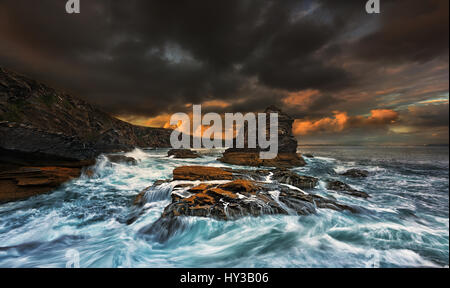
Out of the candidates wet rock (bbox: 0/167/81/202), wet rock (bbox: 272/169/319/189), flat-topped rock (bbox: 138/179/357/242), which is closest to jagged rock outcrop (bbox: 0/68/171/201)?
wet rock (bbox: 0/167/81/202)

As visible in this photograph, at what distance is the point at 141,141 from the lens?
12100 cm

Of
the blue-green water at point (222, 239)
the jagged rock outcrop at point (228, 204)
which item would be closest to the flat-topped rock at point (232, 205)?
the jagged rock outcrop at point (228, 204)

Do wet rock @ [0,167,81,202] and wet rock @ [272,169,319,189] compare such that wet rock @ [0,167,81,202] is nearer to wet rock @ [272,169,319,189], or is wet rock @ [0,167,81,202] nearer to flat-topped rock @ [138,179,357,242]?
flat-topped rock @ [138,179,357,242]

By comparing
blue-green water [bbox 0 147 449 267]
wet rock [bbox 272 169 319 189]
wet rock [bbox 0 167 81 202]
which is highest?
wet rock [bbox 0 167 81 202]

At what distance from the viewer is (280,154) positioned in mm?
26875

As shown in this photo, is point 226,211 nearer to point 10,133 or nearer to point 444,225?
point 444,225

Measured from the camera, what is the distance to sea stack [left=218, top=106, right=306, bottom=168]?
22.9 metres

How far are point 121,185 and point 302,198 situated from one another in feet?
38.7

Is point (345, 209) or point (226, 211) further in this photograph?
point (345, 209)

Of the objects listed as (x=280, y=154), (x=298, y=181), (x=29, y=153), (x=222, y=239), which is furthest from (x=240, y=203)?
(x=280, y=154)

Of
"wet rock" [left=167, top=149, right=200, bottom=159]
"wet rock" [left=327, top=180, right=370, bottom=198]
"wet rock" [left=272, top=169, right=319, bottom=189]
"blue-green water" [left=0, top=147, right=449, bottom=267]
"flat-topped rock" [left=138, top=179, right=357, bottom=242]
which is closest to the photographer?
"blue-green water" [left=0, top=147, right=449, bottom=267]

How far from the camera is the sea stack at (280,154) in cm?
2292
